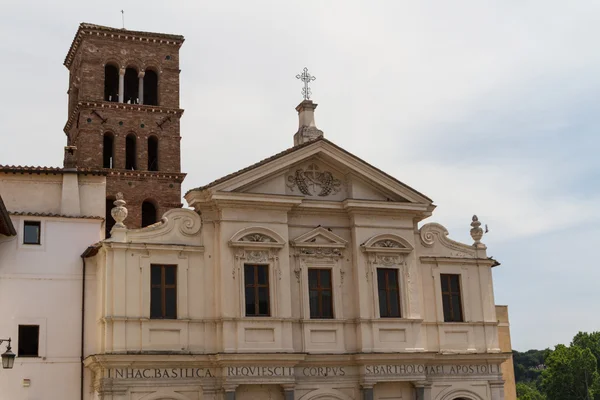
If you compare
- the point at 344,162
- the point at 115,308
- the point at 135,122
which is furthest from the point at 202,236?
the point at 135,122

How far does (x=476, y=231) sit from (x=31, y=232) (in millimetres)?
14987

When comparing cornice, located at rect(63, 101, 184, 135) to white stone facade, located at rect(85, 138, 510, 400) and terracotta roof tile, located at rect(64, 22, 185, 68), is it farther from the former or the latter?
white stone facade, located at rect(85, 138, 510, 400)

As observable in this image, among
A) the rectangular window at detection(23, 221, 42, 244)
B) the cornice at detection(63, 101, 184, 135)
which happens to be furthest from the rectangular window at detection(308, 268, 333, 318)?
the cornice at detection(63, 101, 184, 135)

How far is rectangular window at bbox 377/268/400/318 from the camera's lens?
92.2ft

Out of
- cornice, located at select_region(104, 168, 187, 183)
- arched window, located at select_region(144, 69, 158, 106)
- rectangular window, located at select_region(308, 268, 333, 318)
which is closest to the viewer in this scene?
rectangular window, located at select_region(308, 268, 333, 318)

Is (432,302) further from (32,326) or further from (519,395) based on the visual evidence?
(519,395)

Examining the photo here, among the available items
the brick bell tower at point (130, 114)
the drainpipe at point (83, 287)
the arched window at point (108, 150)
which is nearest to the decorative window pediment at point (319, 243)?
the drainpipe at point (83, 287)

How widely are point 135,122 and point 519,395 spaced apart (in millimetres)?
72971

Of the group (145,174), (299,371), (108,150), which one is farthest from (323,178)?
(108,150)

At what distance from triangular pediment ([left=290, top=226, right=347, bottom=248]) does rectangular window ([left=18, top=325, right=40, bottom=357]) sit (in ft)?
27.1

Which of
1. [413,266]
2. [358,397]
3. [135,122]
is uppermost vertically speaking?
[135,122]

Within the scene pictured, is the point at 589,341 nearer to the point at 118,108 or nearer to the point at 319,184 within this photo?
the point at 118,108

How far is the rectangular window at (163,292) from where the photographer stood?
2555 cm

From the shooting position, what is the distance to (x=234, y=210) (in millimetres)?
26766
